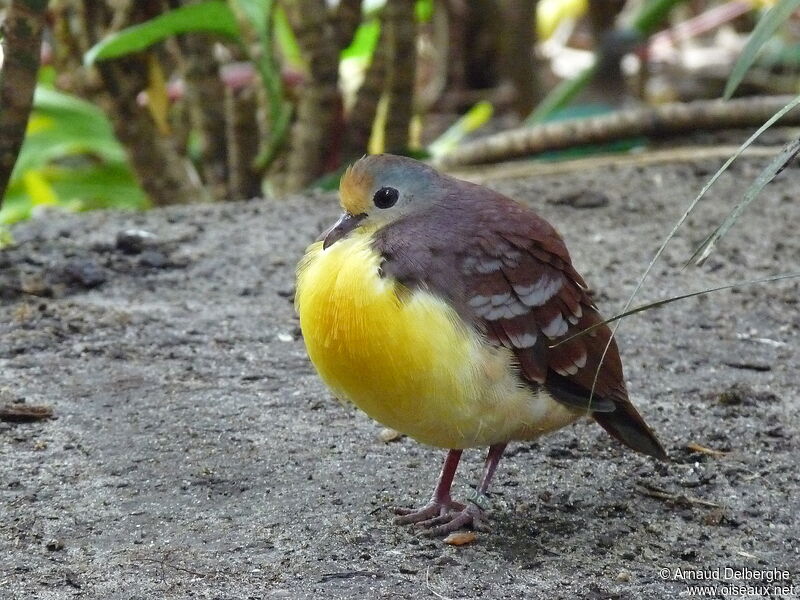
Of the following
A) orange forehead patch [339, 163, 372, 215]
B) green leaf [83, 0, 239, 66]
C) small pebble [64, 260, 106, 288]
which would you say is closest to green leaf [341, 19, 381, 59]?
green leaf [83, 0, 239, 66]

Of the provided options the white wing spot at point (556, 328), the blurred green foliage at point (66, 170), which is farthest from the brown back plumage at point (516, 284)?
the blurred green foliage at point (66, 170)

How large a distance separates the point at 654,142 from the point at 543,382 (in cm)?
411

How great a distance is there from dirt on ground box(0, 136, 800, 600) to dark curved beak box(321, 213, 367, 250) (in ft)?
→ 2.24

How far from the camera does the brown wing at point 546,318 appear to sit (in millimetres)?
2836

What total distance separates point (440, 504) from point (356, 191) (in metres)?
0.82

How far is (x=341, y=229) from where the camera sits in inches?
116

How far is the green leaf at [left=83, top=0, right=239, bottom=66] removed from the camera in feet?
16.7

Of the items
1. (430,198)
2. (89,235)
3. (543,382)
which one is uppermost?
(430,198)

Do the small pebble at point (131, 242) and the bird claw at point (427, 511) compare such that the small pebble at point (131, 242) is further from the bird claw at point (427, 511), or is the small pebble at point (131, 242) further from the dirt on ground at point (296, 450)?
the bird claw at point (427, 511)

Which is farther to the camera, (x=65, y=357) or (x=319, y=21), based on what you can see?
(x=319, y=21)

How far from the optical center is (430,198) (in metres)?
3.01

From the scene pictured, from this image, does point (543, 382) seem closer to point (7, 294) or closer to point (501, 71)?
point (7, 294)

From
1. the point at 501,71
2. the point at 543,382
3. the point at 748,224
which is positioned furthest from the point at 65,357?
the point at 501,71

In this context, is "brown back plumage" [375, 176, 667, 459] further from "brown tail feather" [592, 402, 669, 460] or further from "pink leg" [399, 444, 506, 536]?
"pink leg" [399, 444, 506, 536]
